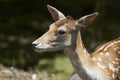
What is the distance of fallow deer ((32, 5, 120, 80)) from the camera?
710cm

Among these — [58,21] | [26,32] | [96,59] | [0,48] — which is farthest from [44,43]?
[26,32]

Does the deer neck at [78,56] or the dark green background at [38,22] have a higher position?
the deer neck at [78,56]

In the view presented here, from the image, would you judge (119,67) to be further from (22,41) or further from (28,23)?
(28,23)

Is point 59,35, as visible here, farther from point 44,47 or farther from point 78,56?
point 78,56

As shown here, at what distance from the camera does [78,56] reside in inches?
289

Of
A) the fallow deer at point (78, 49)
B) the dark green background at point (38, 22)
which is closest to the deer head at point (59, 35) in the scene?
the fallow deer at point (78, 49)

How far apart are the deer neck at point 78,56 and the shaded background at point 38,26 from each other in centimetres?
511

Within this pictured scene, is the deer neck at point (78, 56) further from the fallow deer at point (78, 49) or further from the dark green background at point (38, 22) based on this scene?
the dark green background at point (38, 22)

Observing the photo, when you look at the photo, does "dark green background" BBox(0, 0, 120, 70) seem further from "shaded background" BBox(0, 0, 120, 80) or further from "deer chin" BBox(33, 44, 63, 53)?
"deer chin" BBox(33, 44, 63, 53)

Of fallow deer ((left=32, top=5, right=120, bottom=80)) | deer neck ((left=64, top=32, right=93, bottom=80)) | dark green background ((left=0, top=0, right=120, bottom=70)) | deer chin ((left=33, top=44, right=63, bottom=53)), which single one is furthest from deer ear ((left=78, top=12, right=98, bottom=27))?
dark green background ((left=0, top=0, right=120, bottom=70))

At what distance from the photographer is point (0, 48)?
14258mm

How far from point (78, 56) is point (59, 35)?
1.36ft

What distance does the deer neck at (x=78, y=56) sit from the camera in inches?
287

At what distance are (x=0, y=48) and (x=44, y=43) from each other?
7.34m
